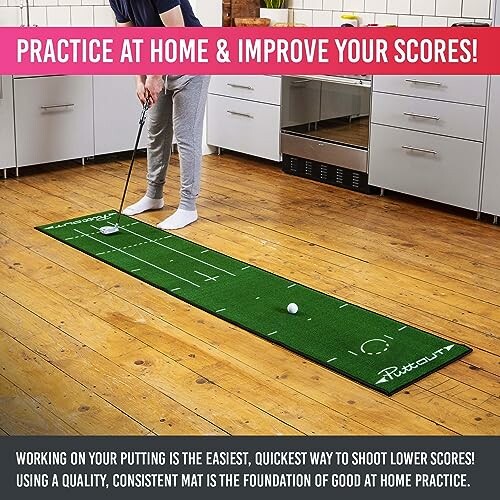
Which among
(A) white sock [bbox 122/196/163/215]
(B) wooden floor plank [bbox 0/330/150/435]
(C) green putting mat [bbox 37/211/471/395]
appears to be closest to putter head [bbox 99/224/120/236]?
(C) green putting mat [bbox 37/211/471/395]

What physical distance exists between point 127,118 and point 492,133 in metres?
2.23

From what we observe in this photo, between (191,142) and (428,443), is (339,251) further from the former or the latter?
(428,443)

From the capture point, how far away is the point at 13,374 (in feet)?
8.77

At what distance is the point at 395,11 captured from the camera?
489 centimetres

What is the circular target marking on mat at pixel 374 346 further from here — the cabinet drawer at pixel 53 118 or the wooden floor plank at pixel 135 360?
the cabinet drawer at pixel 53 118

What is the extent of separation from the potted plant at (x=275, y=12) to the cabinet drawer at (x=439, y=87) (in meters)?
1.02

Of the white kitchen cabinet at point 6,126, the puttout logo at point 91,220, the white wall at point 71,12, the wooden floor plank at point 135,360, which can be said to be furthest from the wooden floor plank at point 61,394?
the white wall at point 71,12

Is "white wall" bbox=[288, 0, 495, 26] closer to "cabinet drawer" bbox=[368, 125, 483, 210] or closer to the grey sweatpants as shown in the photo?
"cabinet drawer" bbox=[368, 125, 483, 210]

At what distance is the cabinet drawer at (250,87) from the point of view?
5.13 metres

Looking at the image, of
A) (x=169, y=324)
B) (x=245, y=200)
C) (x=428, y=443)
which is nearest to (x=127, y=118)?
(x=245, y=200)

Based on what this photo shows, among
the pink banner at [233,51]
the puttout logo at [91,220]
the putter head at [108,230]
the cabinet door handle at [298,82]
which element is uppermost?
the pink banner at [233,51]

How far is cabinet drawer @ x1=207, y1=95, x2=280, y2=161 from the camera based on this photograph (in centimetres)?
520

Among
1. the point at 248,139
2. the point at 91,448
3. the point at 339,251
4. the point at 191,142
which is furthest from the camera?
the point at 248,139

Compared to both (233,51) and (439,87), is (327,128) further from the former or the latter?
(233,51)
